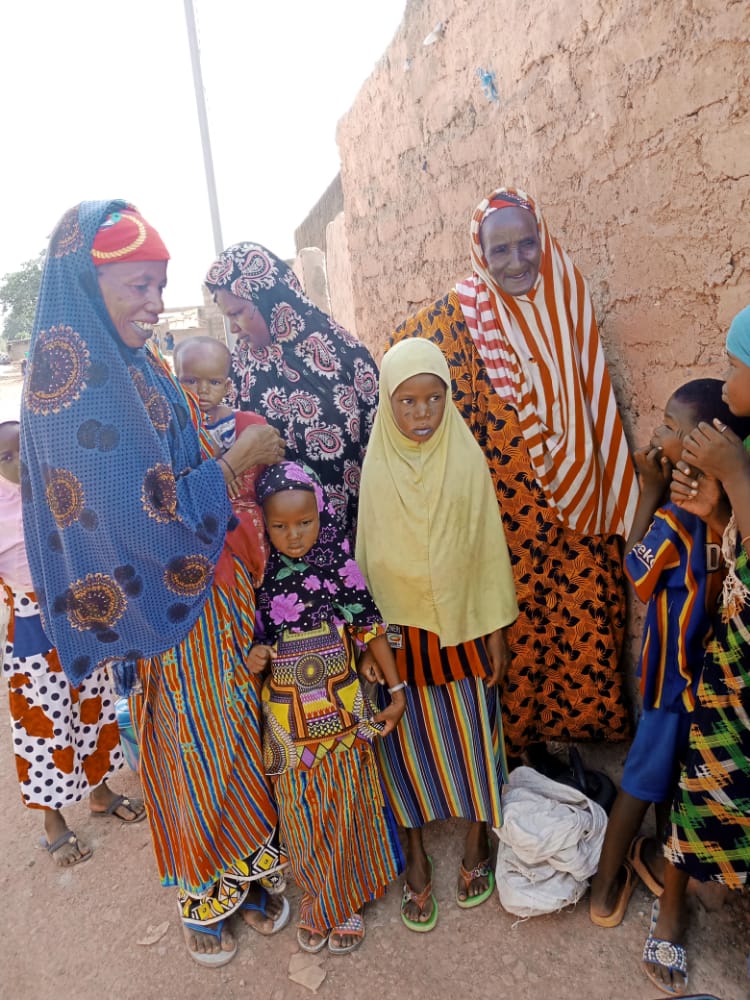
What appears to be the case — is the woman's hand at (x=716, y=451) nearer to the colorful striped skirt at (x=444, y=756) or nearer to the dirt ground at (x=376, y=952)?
the colorful striped skirt at (x=444, y=756)

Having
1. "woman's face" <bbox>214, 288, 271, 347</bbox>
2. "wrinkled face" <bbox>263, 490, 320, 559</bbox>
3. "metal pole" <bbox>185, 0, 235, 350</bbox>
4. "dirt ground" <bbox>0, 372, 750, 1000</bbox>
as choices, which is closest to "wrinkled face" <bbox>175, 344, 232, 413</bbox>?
"woman's face" <bbox>214, 288, 271, 347</bbox>

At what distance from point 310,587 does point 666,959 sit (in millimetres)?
1331

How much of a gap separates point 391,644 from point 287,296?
4.06 ft

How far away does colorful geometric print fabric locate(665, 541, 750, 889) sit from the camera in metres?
1.63

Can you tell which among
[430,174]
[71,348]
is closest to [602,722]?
[71,348]

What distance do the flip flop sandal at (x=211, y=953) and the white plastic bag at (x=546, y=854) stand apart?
0.84 meters

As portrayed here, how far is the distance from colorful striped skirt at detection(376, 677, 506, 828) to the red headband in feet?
4.66

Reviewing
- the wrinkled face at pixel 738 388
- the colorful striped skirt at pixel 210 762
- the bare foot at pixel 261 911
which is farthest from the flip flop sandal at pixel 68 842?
the wrinkled face at pixel 738 388

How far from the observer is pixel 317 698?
1.96 m

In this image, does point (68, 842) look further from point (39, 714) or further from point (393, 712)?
point (393, 712)

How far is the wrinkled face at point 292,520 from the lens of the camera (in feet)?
6.26

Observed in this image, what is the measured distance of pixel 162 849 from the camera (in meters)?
2.16

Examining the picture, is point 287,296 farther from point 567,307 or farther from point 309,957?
point 309,957

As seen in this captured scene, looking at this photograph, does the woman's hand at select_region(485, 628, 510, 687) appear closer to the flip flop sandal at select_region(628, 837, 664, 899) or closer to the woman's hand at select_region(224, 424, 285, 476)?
the flip flop sandal at select_region(628, 837, 664, 899)
